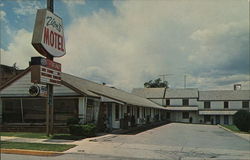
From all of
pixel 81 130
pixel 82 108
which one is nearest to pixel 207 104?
pixel 82 108

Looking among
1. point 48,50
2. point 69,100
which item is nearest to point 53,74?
point 48,50

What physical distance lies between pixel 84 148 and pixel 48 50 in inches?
257

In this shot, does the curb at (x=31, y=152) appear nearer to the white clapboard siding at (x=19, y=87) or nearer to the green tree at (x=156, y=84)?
the white clapboard siding at (x=19, y=87)

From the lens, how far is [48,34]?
54.0 ft

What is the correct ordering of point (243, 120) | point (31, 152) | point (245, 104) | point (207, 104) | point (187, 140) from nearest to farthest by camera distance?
point (31, 152) < point (187, 140) < point (243, 120) < point (245, 104) < point (207, 104)

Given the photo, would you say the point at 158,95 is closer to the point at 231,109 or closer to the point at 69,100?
the point at 231,109

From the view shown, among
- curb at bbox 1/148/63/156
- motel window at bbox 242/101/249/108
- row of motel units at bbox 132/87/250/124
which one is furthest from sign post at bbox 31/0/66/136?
motel window at bbox 242/101/249/108

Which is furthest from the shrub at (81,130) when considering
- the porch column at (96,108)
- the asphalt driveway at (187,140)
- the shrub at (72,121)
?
the porch column at (96,108)

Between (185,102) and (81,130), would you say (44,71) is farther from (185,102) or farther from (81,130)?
(185,102)

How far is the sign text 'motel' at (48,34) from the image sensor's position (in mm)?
15867

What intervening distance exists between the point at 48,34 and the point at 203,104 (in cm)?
4547

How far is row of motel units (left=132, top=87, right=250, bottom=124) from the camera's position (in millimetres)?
54344

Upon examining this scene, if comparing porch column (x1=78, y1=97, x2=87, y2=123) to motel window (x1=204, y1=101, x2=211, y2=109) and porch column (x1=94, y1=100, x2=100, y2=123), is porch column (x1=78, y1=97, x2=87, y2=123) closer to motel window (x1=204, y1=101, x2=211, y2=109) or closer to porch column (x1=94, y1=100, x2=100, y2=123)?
porch column (x1=94, y1=100, x2=100, y2=123)

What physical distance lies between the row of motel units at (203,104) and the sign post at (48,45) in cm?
4124
